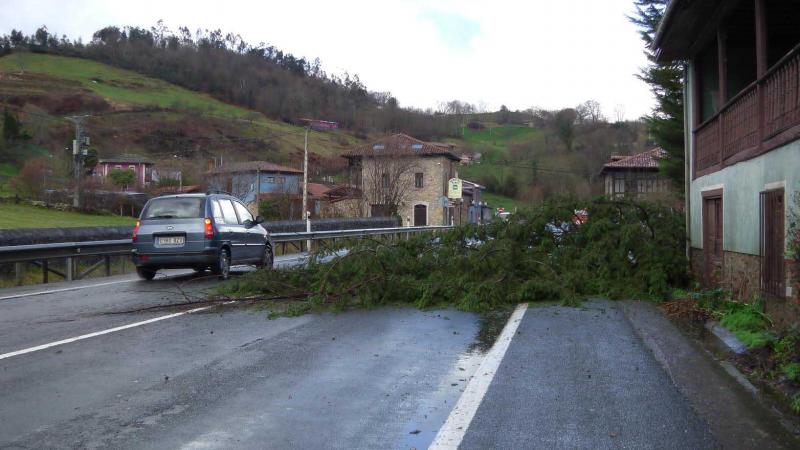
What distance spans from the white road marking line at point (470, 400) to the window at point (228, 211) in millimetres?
8359

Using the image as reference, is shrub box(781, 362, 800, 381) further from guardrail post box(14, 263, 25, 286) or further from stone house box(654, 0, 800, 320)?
guardrail post box(14, 263, 25, 286)

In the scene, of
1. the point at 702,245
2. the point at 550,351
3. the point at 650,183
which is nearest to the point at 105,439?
the point at 550,351

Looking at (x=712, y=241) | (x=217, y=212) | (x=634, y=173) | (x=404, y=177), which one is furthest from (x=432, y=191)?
(x=712, y=241)

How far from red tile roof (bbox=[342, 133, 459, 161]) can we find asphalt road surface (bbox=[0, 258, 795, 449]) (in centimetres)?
5260

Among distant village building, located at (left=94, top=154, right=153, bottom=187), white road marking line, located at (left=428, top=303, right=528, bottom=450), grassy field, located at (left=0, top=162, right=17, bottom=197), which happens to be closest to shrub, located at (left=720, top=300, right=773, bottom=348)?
white road marking line, located at (left=428, top=303, right=528, bottom=450)

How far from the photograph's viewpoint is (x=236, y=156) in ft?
281

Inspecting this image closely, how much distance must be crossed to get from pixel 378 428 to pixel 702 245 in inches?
406

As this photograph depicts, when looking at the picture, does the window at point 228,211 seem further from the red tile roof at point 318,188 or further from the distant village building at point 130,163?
Answer: the distant village building at point 130,163

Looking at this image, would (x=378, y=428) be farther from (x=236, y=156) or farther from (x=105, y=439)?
(x=236, y=156)

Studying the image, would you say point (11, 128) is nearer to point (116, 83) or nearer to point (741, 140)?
point (116, 83)

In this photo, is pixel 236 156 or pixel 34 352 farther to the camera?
pixel 236 156

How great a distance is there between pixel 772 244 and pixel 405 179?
53.2m

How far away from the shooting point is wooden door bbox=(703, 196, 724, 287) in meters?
12.3

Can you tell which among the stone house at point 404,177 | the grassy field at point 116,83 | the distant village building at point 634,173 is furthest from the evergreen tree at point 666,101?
the grassy field at point 116,83
